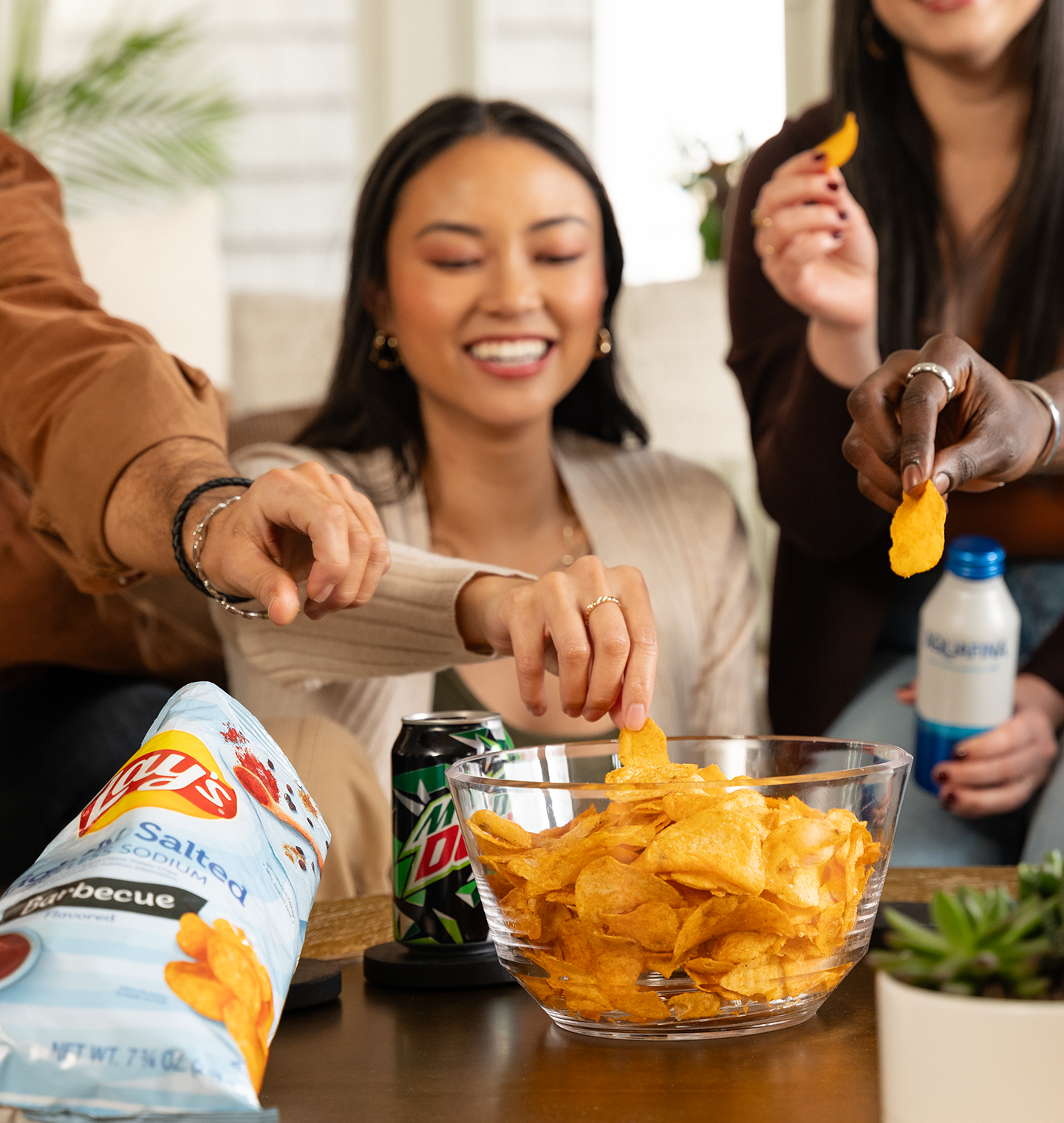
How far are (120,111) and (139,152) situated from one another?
0.32m

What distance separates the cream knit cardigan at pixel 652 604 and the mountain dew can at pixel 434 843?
20.0 inches

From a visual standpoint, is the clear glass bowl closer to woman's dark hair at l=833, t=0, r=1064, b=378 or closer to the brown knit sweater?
the brown knit sweater

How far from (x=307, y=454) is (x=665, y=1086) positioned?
1127mm

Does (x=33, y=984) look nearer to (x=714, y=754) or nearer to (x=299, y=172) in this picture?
(x=714, y=754)

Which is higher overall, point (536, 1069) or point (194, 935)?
point (194, 935)

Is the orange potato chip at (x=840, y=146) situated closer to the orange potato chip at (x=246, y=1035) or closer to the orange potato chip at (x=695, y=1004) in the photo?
the orange potato chip at (x=695, y=1004)

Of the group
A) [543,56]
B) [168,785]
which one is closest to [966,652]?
[168,785]

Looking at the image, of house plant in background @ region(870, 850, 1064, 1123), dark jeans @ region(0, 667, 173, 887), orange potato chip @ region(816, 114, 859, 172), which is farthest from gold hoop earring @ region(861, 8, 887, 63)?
house plant in background @ region(870, 850, 1064, 1123)

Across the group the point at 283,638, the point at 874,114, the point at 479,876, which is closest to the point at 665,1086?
the point at 479,876

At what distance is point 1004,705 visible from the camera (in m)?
1.35

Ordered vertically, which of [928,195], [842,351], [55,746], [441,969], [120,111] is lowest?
[55,746]

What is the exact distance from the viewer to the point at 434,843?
74cm

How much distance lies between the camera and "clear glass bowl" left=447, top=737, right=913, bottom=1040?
58 centimetres

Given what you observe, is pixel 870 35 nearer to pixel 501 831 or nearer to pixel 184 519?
pixel 184 519
